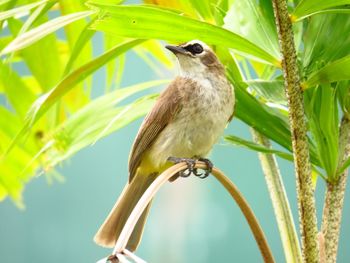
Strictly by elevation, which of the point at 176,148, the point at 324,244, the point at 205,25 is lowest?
the point at 324,244

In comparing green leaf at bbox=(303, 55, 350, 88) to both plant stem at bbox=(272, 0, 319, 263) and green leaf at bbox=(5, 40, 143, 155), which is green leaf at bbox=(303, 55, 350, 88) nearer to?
plant stem at bbox=(272, 0, 319, 263)

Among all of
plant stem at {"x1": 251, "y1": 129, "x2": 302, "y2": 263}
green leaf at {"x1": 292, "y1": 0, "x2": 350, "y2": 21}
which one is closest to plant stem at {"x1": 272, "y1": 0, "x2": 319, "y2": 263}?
green leaf at {"x1": 292, "y1": 0, "x2": 350, "y2": 21}

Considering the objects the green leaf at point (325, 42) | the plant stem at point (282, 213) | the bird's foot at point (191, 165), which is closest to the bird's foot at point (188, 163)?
the bird's foot at point (191, 165)

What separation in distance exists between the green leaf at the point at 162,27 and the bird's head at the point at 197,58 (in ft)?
1.05

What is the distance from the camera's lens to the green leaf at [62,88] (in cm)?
95

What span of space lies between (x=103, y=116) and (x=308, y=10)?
44cm

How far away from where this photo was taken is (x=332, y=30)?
2.99 feet

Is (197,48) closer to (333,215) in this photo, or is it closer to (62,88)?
(62,88)

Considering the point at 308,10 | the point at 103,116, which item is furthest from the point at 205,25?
the point at 103,116

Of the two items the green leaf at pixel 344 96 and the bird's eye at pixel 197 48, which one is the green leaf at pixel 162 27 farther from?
the bird's eye at pixel 197 48

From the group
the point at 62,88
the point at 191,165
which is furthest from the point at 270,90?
the point at 62,88

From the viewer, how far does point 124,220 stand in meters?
1.07

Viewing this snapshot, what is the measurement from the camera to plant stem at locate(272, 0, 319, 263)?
0.81m

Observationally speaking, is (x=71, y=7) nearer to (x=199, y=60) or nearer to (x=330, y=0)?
(x=199, y=60)
